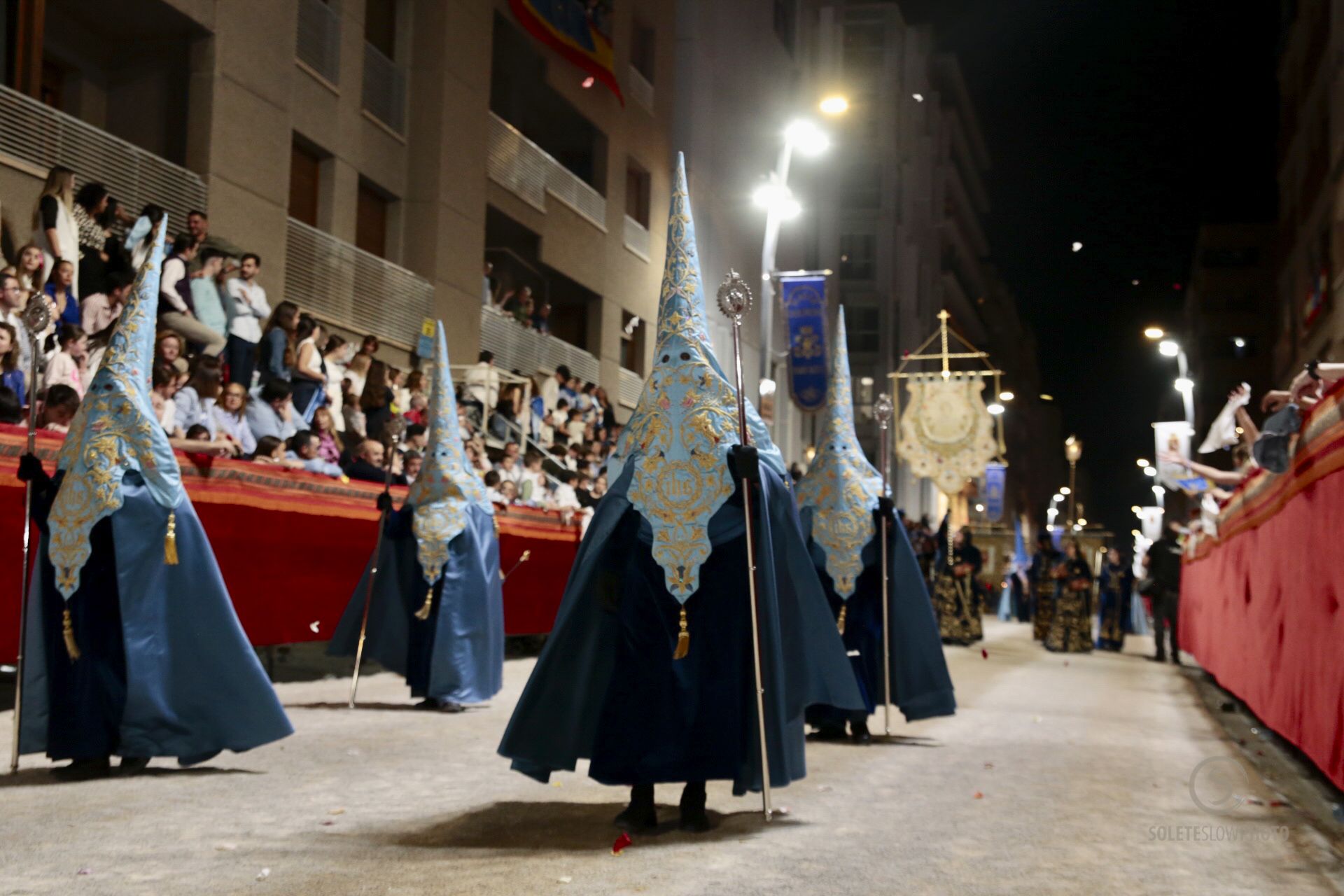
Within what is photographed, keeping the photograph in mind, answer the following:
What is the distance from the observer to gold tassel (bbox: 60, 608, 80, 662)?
6984mm

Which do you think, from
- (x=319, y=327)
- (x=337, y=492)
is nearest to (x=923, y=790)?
(x=337, y=492)

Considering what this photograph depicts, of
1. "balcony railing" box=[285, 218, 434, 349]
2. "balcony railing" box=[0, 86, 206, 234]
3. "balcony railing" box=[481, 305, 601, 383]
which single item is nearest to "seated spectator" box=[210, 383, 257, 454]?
"balcony railing" box=[0, 86, 206, 234]

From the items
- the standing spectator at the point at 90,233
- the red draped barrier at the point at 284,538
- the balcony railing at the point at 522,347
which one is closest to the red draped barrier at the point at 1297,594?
the red draped barrier at the point at 284,538

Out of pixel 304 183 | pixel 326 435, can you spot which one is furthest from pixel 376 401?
pixel 304 183

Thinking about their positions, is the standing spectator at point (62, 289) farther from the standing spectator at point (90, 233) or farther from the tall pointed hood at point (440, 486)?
the tall pointed hood at point (440, 486)

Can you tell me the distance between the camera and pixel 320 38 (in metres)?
19.8

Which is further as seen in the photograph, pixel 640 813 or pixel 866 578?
pixel 866 578

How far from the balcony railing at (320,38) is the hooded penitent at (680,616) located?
14.3 m

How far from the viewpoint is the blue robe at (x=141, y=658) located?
6.99 meters

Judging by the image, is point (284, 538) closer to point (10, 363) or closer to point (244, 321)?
point (10, 363)

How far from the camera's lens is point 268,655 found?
43.3 ft

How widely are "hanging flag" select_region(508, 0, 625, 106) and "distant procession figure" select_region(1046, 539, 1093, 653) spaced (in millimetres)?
12831

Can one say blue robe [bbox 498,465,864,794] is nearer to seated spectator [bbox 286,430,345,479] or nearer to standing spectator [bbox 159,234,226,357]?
seated spectator [bbox 286,430,345,479]

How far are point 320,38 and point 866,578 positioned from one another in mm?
13075
